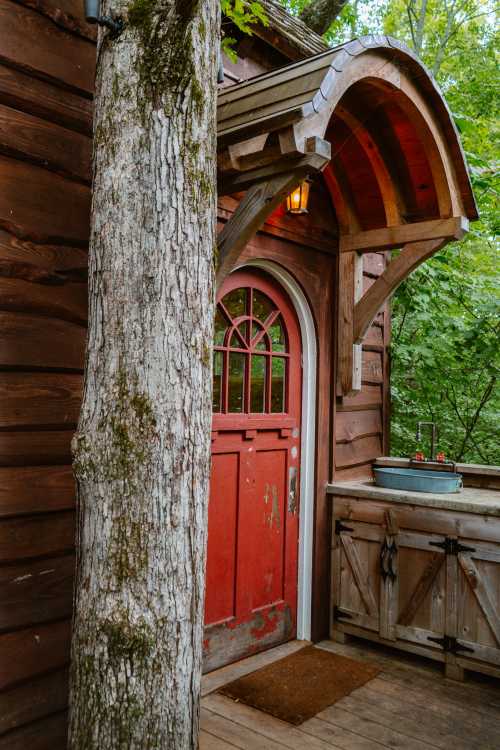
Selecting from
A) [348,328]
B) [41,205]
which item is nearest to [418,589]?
[348,328]

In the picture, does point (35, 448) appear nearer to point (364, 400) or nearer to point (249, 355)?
A: point (249, 355)

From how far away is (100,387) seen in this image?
1917 mm

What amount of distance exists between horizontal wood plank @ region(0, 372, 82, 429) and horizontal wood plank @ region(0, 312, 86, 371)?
0.16 ft

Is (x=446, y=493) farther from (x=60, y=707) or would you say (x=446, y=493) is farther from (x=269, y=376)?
(x=60, y=707)

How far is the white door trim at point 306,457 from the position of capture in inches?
167

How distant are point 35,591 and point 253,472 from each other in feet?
5.61

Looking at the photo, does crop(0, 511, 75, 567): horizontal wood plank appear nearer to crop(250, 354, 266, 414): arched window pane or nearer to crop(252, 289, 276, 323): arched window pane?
crop(250, 354, 266, 414): arched window pane

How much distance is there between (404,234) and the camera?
3.99m

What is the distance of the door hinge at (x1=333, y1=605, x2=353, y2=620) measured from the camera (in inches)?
164

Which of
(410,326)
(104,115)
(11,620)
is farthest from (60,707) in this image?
(410,326)

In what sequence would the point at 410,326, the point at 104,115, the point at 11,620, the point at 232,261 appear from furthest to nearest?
the point at 410,326 → the point at 232,261 → the point at 11,620 → the point at 104,115

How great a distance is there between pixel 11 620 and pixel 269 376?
2.18 m

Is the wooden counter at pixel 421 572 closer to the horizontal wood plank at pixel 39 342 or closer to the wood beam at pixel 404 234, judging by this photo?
the wood beam at pixel 404 234

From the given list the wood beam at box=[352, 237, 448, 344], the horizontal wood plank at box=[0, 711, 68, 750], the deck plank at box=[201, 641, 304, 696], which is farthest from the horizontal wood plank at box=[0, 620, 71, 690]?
the wood beam at box=[352, 237, 448, 344]
